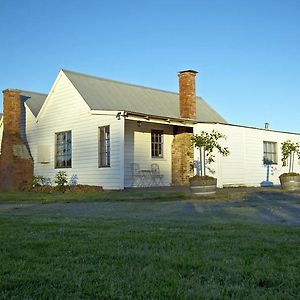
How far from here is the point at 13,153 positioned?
73.5ft

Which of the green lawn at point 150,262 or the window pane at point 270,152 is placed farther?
the window pane at point 270,152

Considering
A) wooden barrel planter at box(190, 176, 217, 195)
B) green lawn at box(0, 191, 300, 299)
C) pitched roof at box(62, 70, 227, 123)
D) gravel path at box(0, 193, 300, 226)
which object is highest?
pitched roof at box(62, 70, 227, 123)

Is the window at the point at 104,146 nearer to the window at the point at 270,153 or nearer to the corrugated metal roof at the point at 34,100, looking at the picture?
the corrugated metal roof at the point at 34,100

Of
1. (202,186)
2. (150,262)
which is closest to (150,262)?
(150,262)

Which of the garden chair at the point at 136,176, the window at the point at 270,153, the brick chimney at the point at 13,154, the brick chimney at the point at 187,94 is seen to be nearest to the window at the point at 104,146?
the garden chair at the point at 136,176

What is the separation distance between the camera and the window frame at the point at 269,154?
23.0m

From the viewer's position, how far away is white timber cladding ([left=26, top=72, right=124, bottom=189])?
1839 centimetres

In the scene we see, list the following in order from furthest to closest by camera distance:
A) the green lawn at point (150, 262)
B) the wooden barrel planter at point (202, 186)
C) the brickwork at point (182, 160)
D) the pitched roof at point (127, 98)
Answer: the brickwork at point (182, 160) < the pitched roof at point (127, 98) < the wooden barrel planter at point (202, 186) < the green lawn at point (150, 262)

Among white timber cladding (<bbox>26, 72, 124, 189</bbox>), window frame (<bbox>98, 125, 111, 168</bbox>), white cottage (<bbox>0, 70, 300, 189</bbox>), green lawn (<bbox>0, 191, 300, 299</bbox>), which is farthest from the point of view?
white cottage (<bbox>0, 70, 300, 189</bbox>)

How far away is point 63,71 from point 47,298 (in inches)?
757

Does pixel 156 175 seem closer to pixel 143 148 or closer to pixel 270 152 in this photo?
pixel 143 148

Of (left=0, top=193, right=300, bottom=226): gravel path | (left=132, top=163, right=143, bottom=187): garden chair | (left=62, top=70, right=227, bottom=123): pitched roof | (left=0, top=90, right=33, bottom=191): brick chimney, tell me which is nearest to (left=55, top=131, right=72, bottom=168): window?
(left=0, top=90, right=33, bottom=191): brick chimney

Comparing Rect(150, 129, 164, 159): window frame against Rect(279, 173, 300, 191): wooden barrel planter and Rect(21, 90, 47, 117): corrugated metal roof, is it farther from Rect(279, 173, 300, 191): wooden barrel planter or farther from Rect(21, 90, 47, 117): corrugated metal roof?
Rect(21, 90, 47, 117): corrugated metal roof

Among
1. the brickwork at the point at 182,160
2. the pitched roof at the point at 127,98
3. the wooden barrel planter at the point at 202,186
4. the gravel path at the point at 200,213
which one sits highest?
the pitched roof at the point at 127,98
